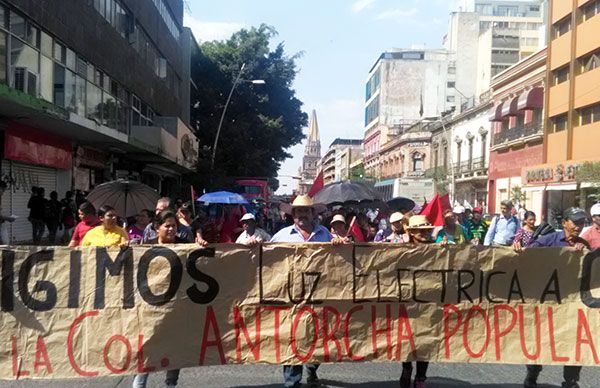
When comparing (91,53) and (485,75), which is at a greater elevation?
(485,75)

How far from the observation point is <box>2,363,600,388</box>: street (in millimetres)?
5824

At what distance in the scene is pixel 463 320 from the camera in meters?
5.48


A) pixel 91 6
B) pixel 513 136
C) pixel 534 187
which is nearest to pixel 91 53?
pixel 91 6

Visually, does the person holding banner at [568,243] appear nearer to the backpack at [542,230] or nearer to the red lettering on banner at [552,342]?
the red lettering on banner at [552,342]

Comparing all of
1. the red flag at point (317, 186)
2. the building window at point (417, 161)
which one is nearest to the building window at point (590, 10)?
the red flag at point (317, 186)

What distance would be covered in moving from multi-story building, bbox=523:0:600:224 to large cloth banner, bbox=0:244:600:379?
88.3ft

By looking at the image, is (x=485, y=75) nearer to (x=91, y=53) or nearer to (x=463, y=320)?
(x=91, y=53)

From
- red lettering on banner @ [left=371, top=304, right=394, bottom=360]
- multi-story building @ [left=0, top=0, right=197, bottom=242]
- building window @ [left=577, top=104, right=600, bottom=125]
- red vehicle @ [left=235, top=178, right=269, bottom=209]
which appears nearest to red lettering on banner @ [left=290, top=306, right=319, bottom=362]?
red lettering on banner @ [left=371, top=304, right=394, bottom=360]

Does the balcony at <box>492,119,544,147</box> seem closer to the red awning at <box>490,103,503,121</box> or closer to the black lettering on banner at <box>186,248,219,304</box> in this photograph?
the red awning at <box>490,103,503,121</box>

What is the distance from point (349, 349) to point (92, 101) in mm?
16834

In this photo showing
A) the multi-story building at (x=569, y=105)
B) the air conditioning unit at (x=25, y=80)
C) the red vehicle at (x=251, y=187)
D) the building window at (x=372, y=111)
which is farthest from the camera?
the building window at (x=372, y=111)

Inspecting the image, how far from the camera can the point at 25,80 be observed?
14914mm

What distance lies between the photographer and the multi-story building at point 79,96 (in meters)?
14.7

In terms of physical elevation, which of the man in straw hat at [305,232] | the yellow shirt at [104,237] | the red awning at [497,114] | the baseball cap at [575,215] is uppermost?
the red awning at [497,114]
